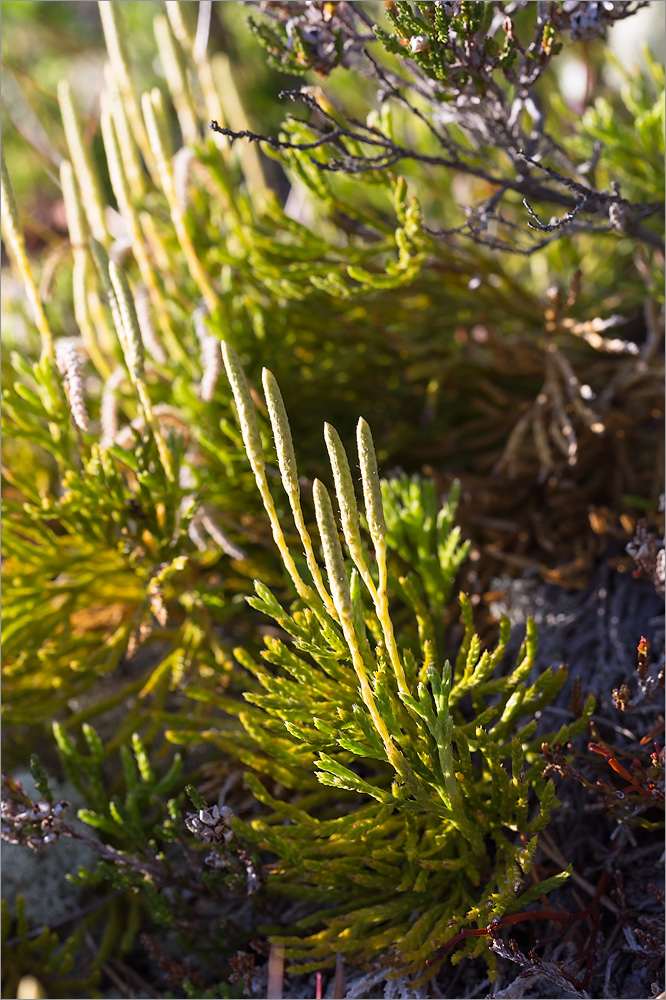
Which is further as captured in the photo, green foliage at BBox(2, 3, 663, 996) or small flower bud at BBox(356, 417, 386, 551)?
green foliage at BBox(2, 3, 663, 996)

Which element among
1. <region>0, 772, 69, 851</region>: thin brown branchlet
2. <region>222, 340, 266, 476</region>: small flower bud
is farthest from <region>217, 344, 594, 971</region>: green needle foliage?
<region>0, 772, 69, 851</region>: thin brown branchlet

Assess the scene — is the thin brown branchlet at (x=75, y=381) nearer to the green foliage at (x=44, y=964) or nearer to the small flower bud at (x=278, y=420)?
the small flower bud at (x=278, y=420)

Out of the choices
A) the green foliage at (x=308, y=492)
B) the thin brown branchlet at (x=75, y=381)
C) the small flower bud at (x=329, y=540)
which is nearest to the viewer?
the small flower bud at (x=329, y=540)

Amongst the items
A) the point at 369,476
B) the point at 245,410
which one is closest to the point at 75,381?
the point at 245,410

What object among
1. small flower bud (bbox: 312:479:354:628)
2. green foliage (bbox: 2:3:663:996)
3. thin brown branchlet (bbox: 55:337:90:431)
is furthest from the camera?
thin brown branchlet (bbox: 55:337:90:431)

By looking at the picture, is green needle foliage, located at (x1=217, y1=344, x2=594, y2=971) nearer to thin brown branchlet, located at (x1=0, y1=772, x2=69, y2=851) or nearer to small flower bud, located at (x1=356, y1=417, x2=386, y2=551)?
small flower bud, located at (x1=356, y1=417, x2=386, y2=551)

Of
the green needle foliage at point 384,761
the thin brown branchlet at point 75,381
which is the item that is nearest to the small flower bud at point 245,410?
the green needle foliage at point 384,761

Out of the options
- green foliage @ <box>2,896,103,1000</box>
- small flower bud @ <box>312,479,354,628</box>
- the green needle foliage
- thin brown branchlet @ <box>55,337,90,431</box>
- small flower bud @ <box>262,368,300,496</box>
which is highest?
thin brown branchlet @ <box>55,337,90,431</box>

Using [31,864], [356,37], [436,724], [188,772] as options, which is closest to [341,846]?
[436,724]
